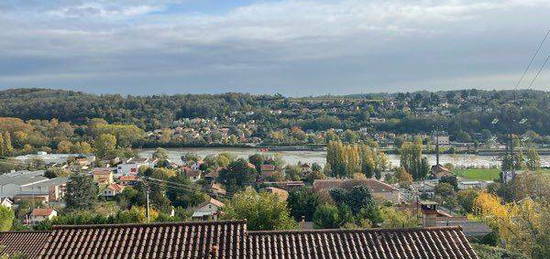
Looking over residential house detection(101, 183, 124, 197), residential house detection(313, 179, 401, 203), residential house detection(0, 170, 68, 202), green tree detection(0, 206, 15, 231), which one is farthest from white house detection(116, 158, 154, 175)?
green tree detection(0, 206, 15, 231)

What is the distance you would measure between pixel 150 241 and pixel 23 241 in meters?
5.78

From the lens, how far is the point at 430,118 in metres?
85.5

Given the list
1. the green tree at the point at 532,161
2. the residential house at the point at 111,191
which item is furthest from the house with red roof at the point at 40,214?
the green tree at the point at 532,161

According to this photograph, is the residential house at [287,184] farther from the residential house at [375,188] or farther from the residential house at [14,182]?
the residential house at [14,182]

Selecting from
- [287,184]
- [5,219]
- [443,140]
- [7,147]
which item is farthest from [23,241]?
[443,140]

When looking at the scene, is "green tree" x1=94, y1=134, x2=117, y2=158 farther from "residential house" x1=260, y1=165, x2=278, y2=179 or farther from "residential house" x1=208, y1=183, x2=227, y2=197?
"residential house" x1=208, y1=183, x2=227, y2=197

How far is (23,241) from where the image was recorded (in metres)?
11.5

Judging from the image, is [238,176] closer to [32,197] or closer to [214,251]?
[32,197]

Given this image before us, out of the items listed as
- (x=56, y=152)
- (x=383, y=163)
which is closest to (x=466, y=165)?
(x=383, y=163)

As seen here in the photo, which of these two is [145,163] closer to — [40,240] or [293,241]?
[40,240]

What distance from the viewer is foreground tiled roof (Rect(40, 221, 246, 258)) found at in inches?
268

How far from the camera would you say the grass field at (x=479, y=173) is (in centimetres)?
4512

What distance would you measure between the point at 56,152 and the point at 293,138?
98.0 feet

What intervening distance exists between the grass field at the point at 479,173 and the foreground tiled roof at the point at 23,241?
38.0 m
